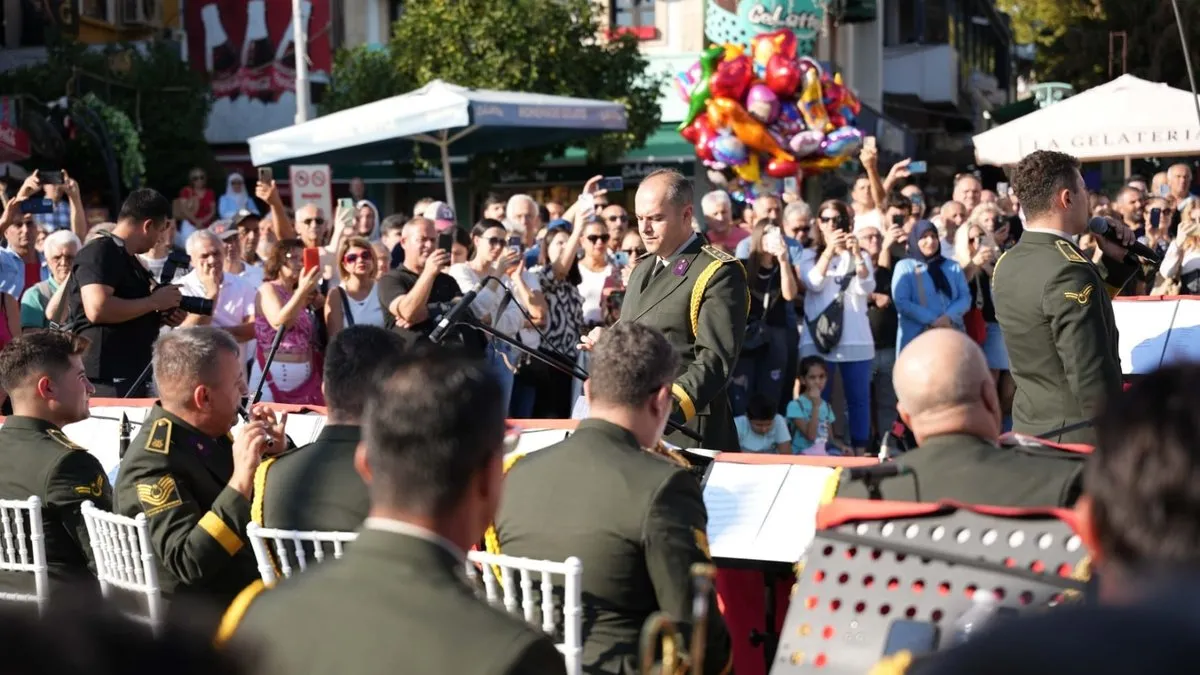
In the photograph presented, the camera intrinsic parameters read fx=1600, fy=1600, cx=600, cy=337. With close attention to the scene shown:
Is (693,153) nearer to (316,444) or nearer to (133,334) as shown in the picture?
(133,334)

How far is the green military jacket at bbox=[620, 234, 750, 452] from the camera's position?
5898 mm

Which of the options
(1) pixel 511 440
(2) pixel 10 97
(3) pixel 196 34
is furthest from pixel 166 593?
(3) pixel 196 34

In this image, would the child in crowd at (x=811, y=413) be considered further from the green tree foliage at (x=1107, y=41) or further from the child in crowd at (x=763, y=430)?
the green tree foliage at (x=1107, y=41)

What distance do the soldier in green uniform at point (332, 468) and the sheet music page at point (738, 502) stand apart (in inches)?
43.8

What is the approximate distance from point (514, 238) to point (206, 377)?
16.2 ft

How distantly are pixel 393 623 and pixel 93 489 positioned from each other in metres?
3.12

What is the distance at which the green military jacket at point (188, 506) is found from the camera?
175 inches

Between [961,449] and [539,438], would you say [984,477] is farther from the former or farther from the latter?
[539,438]

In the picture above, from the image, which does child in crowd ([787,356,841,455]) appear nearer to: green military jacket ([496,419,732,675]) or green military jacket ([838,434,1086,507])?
green military jacket ([496,419,732,675])

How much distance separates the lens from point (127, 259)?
787cm

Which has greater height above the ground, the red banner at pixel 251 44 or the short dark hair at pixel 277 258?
the red banner at pixel 251 44

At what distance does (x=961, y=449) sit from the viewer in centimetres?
356

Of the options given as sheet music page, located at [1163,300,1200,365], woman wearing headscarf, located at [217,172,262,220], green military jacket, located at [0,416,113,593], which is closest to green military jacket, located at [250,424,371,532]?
green military jacket, located at [0,416,113,593]

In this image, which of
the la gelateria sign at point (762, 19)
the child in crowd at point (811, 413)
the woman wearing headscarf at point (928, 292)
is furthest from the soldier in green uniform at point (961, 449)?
the la gelateria sign at point (762, 19)
